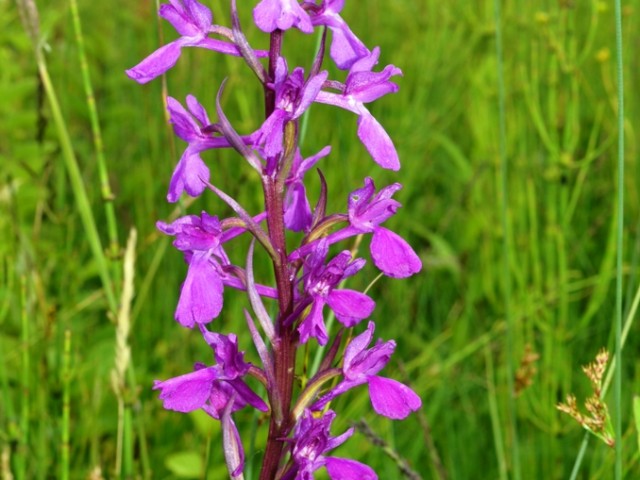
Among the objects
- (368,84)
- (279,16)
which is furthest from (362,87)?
(279,16)

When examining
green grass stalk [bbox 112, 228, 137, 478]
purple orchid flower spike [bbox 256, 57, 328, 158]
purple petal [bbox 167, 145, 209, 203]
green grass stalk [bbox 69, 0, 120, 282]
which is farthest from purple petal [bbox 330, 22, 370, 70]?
green grass stalk [bbox 69, 0, 120, 282]

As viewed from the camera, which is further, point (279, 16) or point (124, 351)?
point (124, 351)

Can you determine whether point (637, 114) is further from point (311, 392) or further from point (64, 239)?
point (311, 392)

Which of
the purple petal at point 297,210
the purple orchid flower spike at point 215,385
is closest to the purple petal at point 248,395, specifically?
the purple orchid flower spike at point 215,385

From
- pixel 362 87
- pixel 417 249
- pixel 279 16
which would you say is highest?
pixel 279 16

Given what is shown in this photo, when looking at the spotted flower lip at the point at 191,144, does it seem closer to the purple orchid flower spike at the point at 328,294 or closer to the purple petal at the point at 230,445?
the purple orchid flower spike at the point at 328,294

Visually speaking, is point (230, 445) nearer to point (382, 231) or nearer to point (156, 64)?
point (382, 231)
